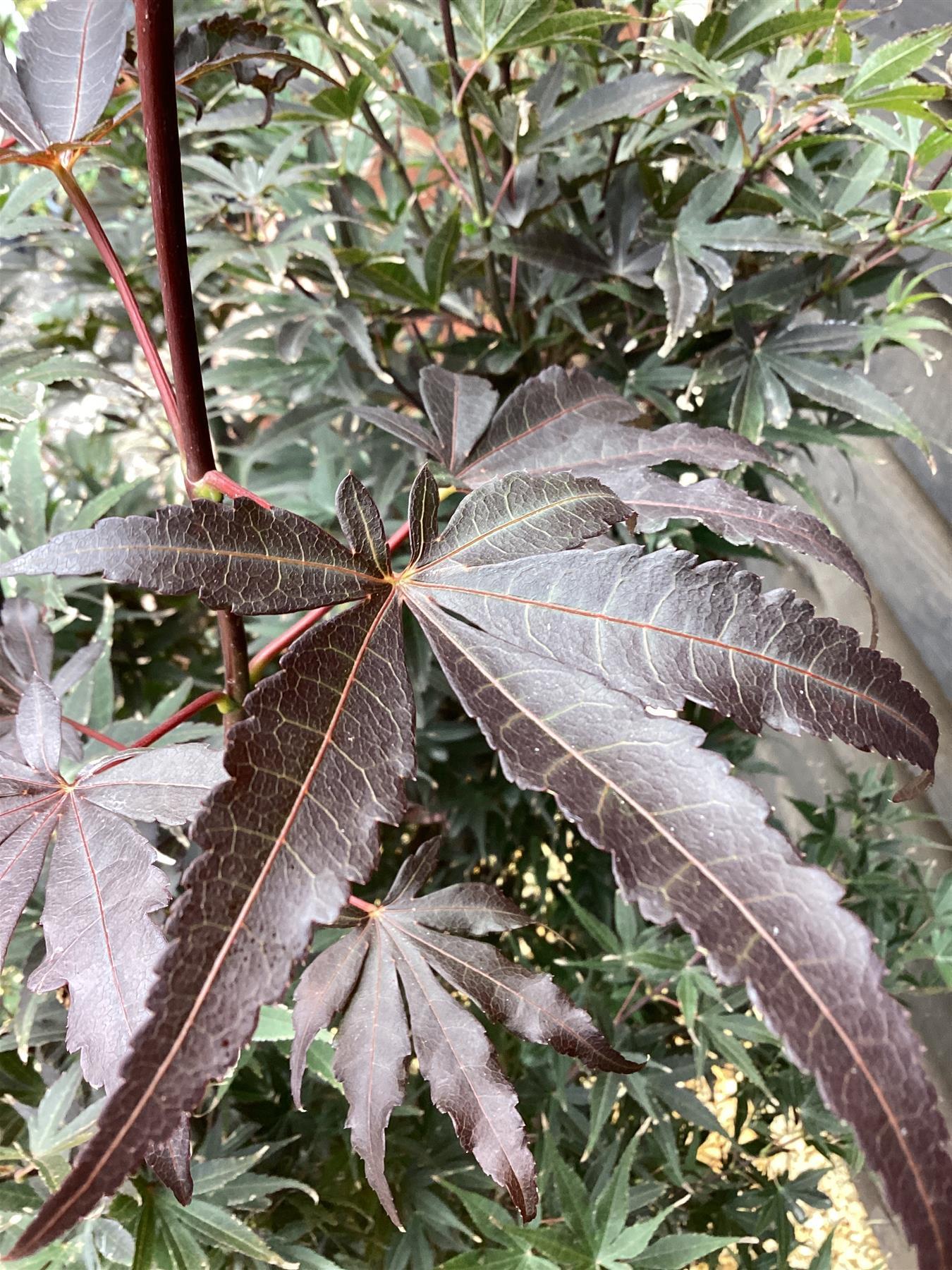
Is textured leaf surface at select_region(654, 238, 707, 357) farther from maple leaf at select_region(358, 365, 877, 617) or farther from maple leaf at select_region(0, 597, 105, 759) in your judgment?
maple leaf at select_region(0, 597, 105, 759)

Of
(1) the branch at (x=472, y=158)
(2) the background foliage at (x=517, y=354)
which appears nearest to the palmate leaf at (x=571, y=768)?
(2) the background foliage at (x=517, y=354)

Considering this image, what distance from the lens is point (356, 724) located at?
252mm

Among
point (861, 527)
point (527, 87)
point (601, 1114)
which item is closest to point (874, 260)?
point (527, 87)

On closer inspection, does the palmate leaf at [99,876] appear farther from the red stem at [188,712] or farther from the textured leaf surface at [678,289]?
the textured leaf surface at [678,289]

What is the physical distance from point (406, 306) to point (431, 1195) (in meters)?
0.69

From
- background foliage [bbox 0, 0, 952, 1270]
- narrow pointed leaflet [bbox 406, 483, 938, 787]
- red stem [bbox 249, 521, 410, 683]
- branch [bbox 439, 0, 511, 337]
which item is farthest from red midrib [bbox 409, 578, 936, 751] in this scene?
branch [bbox 439, 0, 511, 337]

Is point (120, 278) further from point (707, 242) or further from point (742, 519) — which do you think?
point (707, 242)

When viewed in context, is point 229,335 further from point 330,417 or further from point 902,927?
point 902,927

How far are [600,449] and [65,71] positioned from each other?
284 millimetres

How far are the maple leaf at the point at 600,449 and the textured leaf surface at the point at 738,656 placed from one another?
5 centimetres

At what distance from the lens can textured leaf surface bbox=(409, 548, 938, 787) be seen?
26 centimetres

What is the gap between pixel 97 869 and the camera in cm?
30

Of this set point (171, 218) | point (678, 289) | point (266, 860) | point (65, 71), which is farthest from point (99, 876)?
point (678, 289)

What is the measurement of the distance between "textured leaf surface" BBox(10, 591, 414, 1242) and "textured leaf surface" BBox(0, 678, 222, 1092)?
8 centimetres
